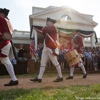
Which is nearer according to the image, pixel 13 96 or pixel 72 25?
pixel 13 96

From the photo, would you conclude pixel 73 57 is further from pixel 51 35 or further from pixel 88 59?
pixel 88 59

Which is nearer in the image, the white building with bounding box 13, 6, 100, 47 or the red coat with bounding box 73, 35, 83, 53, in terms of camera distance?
the red coat with bounding box 73, 35, 83, 53

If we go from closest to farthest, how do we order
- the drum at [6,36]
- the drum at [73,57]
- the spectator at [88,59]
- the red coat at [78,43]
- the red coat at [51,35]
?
the drum at [6,36], the red coat at [51,35], the drum at [73,57], the red coat at [78,43], the spectator at [88,59]

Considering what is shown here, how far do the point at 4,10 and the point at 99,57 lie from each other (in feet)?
25.6

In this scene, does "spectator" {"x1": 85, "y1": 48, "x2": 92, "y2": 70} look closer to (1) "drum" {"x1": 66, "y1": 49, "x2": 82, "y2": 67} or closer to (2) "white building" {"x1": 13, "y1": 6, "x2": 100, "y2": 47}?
(1) "drum" {"x1": 66, "y1": 49, "x2": 82, "y2": 67}

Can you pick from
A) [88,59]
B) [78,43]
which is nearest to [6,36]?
[78,43]

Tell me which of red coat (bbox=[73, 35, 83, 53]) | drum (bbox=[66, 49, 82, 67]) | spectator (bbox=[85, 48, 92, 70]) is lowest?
spectator (bbox=[85, 48, 92, 70])

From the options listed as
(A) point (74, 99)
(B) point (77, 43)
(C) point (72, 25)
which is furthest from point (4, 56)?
(C) point (72, 25)

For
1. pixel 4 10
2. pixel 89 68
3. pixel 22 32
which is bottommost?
pixel 89 68

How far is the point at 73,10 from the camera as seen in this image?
21.9 meters

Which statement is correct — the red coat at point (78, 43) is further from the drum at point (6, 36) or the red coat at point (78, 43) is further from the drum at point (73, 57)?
the drum at point (6, 36)

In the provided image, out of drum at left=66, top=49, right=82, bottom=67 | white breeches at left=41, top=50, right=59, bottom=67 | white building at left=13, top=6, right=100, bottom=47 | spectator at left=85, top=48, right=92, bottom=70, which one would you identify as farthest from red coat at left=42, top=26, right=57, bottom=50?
white building at left=13, top=6, right=100, bottom=47

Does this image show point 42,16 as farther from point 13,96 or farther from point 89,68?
point 13,96

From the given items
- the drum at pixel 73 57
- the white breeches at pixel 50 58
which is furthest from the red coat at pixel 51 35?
the drum at pixel 73 57
